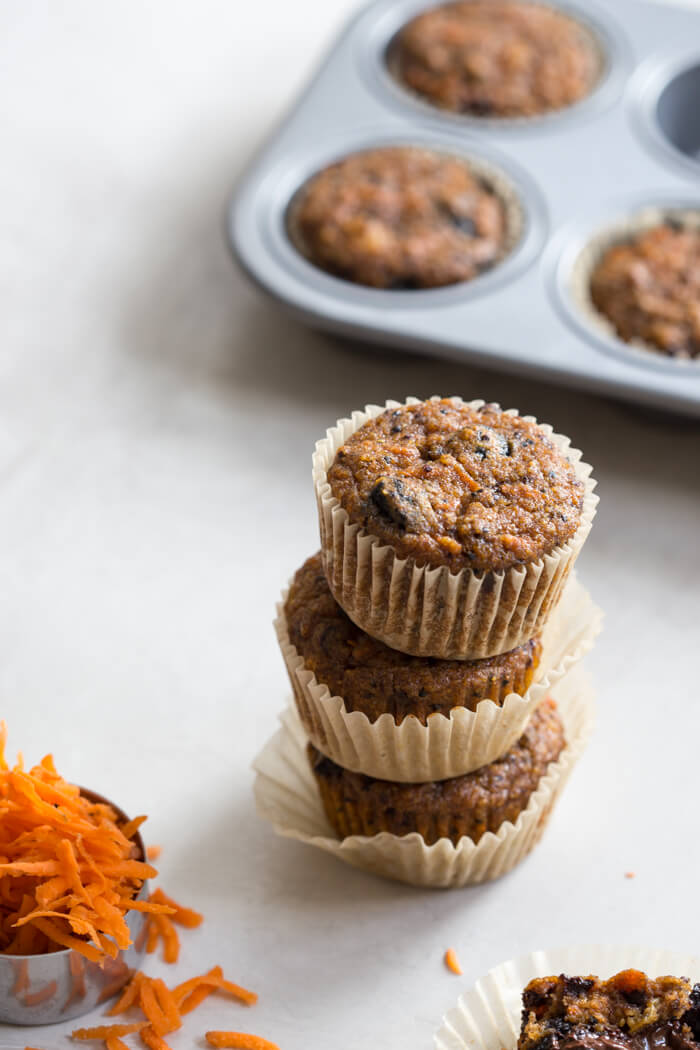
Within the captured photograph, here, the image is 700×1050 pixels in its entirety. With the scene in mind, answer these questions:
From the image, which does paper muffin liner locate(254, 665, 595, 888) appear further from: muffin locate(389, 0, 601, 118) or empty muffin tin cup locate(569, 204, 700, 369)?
muffin locate(389, 0, 601, 118)

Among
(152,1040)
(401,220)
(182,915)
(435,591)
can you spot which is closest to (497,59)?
(401,220)

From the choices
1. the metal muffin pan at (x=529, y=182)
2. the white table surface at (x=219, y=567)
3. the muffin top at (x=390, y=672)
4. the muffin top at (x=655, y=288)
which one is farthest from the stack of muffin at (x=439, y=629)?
the muffin top at (x=655, y=288)

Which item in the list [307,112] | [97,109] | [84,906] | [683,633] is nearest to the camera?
[84,906]

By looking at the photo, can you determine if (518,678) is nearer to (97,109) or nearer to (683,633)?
(683,633)

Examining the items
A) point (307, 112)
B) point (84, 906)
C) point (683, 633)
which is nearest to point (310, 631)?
point (84, 906)

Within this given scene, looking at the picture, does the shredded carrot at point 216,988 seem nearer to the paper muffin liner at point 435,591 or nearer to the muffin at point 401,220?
the paper muffin liner at point 435,591

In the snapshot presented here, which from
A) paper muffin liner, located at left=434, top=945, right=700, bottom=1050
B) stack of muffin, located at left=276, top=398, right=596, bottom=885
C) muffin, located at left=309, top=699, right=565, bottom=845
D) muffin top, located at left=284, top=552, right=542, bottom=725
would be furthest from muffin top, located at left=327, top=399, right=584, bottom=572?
paper muffin liner, located at left=434, top=945, right=700, bottom=1050
